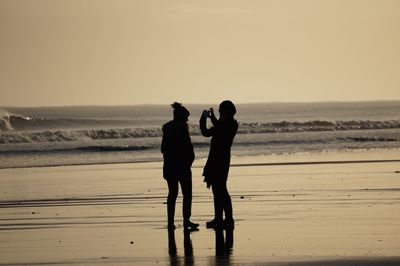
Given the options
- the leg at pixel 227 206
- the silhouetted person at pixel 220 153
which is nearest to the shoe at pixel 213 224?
the silhouetted person at pixel 220 153

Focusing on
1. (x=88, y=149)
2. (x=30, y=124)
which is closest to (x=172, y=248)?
(x=88, y=149)

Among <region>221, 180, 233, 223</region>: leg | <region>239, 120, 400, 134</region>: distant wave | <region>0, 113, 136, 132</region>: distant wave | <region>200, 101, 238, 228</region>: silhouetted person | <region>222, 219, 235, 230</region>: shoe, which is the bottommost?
<region>222, 219, 235, 230</region>: shoe

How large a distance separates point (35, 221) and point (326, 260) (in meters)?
6.20

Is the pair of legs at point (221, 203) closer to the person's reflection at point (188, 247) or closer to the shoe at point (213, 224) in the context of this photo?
the shoe at point (213, 224)

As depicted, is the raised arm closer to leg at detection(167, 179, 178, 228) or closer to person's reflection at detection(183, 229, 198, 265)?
leg at detection(167, 179, 178, 228)

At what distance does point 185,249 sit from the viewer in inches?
520

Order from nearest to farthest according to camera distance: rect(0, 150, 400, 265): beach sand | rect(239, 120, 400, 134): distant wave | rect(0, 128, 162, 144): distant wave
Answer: rect(0, 150, 400, 265): beach sand, rect(0, 128, 162, 144): distant wave, rect(239, 120, 400, 134): distant wave

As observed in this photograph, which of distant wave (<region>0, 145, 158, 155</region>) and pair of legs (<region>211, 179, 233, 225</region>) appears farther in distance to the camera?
distant wave (<region>0, 145, 158, 155</region>)

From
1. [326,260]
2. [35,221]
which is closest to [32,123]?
[35,221]

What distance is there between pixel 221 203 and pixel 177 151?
0.92 m

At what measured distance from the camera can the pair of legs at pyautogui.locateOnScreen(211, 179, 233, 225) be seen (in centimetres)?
1553

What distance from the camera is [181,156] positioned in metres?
15.8

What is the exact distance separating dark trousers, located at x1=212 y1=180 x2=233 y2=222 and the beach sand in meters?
0.25

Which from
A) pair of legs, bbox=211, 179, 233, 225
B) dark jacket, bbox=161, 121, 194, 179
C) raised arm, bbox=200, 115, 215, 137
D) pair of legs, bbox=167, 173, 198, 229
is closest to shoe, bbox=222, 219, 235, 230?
pair of legs, bbox=211, 179, 233, 225
